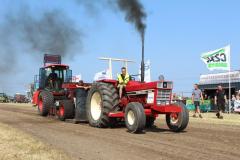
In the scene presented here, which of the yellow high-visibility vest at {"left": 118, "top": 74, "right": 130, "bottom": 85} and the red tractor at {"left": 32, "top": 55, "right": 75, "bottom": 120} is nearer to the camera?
the yellow high-visibility vest at {"left": 118, "top": 74, "right": 130, "bottom": 85}

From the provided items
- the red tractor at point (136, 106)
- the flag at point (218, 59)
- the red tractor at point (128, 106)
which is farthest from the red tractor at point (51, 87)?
the flag at point (218, 59)

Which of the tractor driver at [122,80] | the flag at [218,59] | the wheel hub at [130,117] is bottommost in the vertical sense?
the wheel hub at [130,117]

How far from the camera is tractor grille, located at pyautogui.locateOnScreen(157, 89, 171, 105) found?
509 inches

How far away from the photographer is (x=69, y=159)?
26.5ft

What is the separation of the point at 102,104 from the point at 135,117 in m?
1.84

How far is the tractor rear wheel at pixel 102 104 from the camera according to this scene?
14.0m

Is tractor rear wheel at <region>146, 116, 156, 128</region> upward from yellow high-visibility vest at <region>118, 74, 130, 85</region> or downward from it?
downward

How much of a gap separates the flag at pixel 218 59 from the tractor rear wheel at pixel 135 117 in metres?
15.1

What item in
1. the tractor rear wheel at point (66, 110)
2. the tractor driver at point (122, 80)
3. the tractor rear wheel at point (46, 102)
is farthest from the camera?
the tractor rear wheel at point (46, 102)

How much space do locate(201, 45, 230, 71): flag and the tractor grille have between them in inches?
571

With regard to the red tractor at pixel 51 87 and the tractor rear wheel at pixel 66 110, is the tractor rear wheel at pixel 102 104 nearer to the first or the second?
the tractor rear wheel at pixel 66 110

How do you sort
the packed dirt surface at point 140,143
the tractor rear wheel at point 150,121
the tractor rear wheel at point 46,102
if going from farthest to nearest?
the tractor rear wheel at point 46,102 < the tractor rear wheel at point 150,121 < the packed dirt surface at point 140,143

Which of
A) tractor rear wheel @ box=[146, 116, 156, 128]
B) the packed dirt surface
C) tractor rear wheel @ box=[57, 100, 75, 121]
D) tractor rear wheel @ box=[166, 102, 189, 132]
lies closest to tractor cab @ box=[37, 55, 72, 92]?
tractor rear wheel @ box=[57, 100, 75, 121]

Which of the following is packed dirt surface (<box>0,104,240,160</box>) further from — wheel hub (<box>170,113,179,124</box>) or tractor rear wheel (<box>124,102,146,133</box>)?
wheel hub (<box>170,113,179,124</box>)
